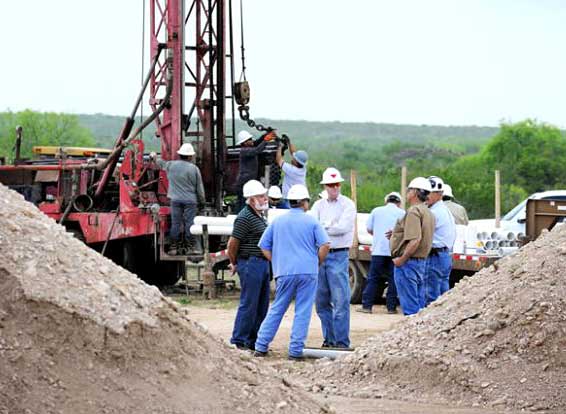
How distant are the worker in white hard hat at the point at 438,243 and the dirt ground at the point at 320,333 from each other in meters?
0.70

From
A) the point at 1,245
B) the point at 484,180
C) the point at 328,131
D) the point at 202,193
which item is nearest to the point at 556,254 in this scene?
the point at 1,245

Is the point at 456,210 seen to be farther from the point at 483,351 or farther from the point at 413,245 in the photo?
the point at 483,351

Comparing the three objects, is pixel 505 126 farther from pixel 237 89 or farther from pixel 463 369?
pixel 463 369

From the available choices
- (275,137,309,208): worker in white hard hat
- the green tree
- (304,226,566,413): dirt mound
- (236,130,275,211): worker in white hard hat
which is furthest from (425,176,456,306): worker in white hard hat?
the green tree

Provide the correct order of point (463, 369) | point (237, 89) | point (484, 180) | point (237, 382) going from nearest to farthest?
point (237, 382) < point (463, 369) < point (237, 89) < point (484, 180)

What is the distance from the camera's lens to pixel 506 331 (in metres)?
12.1

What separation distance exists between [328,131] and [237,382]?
4695 inches

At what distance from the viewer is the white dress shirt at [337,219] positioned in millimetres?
14703

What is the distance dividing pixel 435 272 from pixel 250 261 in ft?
9.57

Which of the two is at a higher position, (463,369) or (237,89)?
(237,89)

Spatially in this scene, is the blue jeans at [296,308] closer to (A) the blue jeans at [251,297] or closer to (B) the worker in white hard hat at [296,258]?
(B) the worker in white hard hat at [296,258]

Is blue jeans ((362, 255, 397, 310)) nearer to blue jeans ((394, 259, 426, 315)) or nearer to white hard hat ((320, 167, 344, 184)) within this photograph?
blue jeans ((394, 259, 426, 315))

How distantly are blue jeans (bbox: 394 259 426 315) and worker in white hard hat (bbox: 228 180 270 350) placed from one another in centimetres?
180

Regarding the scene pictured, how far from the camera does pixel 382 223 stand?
1823cm
